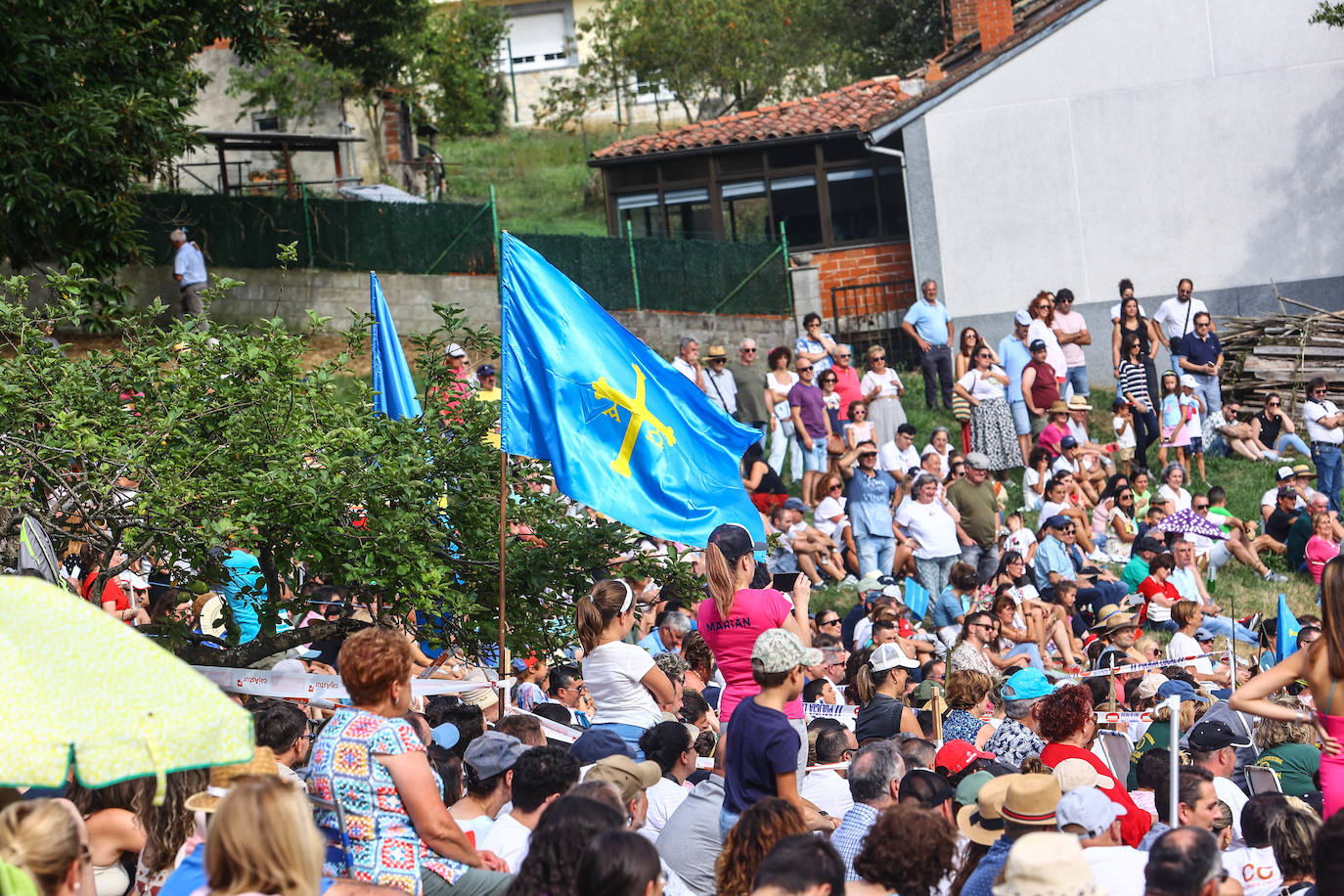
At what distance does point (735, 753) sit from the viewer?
5.85 metres

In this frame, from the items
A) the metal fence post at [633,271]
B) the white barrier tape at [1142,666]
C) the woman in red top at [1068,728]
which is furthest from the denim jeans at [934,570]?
the metal fence post at [633,271]

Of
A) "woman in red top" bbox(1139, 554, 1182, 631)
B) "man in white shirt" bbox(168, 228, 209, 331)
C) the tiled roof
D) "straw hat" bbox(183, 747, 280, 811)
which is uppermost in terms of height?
the tiled roof

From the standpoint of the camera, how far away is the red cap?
775 cm

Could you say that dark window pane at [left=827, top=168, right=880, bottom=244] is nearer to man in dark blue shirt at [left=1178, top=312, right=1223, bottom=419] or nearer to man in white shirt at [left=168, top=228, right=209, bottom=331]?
man in dark blue shirt at [left=1178, top=312, right=1223, bottom=419]

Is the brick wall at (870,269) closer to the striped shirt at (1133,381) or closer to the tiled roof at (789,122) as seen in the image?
the tiled roof at (789,122)

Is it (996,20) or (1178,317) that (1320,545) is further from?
(996,20)

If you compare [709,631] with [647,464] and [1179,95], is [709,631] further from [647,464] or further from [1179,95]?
[1179,95]

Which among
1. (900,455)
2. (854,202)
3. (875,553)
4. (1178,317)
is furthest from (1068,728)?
(854,202)

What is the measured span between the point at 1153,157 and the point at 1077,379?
587 cm

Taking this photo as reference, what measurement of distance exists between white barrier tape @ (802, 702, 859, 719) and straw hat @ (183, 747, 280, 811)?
4.07 meters

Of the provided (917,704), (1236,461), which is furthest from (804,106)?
(917,704)

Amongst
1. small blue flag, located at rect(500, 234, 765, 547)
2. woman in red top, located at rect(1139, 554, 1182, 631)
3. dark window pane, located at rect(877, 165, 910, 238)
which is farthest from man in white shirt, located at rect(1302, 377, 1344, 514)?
small blue flag, located at rect(500, 234, 765, 547)

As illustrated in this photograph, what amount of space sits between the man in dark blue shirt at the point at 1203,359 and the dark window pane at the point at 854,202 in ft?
23.3

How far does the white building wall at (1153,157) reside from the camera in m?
23.8
